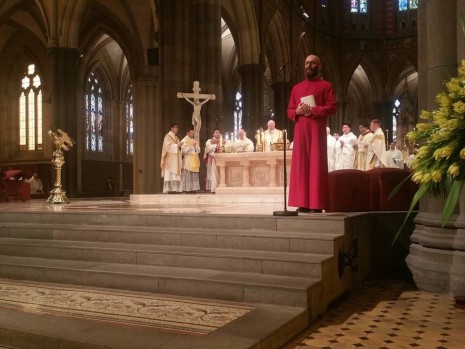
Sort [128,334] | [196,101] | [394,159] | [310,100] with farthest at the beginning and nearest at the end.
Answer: [394,159]
[196,101]
[310,100]
[128,334]

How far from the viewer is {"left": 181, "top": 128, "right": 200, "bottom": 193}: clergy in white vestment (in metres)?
15.2

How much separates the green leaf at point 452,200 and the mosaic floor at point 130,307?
2.29 meters

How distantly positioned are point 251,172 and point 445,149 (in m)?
11.7

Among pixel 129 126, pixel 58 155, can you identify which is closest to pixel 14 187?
pixel 58 155

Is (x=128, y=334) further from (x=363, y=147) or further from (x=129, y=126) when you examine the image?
(x=129, y=126)

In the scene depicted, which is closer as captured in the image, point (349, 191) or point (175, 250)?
point (175, 250)

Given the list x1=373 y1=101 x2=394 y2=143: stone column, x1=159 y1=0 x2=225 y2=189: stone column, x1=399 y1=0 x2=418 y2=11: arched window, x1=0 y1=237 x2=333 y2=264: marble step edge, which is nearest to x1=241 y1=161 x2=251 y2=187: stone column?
x1=159 y1=0 x2=225 y2=189: stone column

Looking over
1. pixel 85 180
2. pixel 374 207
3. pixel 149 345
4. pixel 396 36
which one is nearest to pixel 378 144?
pixel 374 207

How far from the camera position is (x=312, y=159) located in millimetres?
6543

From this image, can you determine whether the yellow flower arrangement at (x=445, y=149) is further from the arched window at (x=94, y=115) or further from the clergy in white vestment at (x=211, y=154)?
the arched window at (x=94, y=115)

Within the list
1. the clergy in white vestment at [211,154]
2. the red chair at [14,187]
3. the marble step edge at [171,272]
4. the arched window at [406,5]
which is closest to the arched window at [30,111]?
the red chair at [14,187]

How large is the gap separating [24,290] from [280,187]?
8297 millimetres

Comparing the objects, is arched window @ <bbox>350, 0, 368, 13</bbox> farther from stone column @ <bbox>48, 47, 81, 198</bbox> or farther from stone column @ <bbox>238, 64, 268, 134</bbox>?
stone column @ <bbox>48, 47, 81, 198</bbox>

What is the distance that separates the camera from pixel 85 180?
3067 cm
